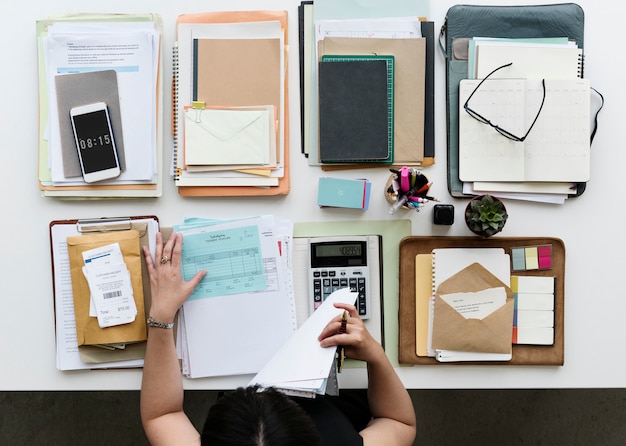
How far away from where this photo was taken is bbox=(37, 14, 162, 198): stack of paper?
1.13m

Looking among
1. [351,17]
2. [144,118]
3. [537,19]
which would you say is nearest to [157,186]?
[144,118]

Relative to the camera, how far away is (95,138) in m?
1.12

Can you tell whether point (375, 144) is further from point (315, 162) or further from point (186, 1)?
point (186, 1)

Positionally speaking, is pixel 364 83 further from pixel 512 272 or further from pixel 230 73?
pixel 512 272

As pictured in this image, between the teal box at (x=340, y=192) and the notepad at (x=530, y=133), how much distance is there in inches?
9.2

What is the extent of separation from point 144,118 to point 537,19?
2.96ft

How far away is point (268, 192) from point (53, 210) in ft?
1.61

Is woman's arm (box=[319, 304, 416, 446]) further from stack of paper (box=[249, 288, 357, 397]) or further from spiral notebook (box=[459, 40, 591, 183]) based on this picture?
spiral notebook (box=[459, 40, 591, 183])

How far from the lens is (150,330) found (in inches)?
42.8

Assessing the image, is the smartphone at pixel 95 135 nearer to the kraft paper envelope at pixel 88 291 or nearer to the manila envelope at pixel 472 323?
the kraft paper envelope at pixel 88 291

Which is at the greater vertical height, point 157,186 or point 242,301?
point 157,186

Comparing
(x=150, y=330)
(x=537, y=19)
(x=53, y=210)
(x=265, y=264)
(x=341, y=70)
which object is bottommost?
(x=150, y=330)

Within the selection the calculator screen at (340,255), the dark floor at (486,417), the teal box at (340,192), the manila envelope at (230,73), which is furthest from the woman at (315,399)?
the dark floor at (486,417)

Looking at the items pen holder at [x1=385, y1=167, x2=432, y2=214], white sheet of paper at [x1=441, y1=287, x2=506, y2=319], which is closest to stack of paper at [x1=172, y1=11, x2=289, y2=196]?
pen holder at [x1=385, y1=167, x2=432, y2=214]
